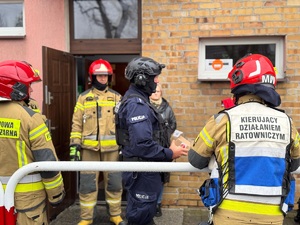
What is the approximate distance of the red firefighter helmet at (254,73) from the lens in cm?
201

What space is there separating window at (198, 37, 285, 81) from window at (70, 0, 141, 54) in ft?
3.27

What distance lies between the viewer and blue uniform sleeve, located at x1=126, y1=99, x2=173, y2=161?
2754mm

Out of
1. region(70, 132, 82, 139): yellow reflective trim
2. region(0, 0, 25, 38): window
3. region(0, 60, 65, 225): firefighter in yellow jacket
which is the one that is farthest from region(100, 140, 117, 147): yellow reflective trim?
region(0, 0, 25, 38): window

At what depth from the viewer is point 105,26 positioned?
5.40 m

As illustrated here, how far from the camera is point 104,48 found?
17.5 ft

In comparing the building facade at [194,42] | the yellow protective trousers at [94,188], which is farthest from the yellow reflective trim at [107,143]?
the building facade at [194,42]

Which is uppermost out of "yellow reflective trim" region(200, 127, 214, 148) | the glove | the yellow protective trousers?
"yellow reflective trim" region(200, 127, 214, 148)

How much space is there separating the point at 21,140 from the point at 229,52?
3363 mm

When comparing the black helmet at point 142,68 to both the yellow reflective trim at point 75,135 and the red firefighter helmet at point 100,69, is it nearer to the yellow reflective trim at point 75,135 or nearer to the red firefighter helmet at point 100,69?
the red firefighter helmet at point 100,69

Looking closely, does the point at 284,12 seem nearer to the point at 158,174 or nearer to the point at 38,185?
the point at 158,174

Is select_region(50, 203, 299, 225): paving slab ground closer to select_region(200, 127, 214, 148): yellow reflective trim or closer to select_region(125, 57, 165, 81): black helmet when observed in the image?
select_region(125, 57, 165, 81): black helmet

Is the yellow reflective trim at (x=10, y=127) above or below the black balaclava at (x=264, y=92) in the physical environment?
below

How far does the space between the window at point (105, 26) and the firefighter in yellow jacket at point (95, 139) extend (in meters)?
0.70

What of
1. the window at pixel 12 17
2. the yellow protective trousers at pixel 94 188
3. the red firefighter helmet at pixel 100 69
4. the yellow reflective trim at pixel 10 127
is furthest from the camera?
the window at pixel 12 17
